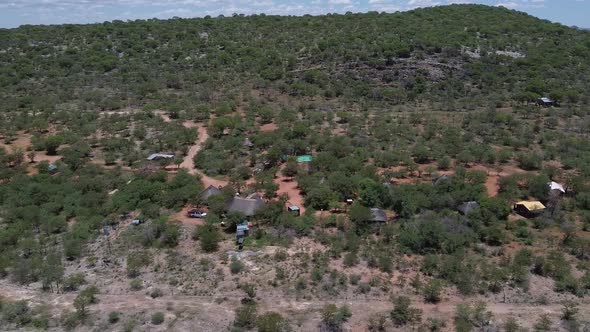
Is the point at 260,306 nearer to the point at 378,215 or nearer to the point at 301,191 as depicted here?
the point at 378,215

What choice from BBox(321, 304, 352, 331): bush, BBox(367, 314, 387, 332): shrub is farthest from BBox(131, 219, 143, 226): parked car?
BBox(367, 314, 387, 332): shrub

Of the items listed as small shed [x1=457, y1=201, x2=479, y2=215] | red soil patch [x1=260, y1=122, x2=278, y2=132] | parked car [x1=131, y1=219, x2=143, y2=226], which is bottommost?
parked car [x1=131, y1=219, x2=143, y2=226]

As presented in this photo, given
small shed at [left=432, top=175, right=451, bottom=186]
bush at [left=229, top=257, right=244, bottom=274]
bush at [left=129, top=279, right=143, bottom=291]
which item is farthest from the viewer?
small shed at [left=432, top=175, right=451, bottom=186]

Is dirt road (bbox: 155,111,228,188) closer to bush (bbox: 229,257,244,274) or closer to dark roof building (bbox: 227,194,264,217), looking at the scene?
dark roof building (bbox: 227,194,264,217)

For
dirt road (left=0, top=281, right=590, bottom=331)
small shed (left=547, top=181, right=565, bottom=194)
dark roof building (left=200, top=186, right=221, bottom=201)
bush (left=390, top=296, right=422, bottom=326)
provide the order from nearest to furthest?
bush (left=390, top=296, right=422, bottom=326) < dirt road (left=0, top=281, right=590, bottom=331) < dark roof building (left=200, top=186, right=221, bottom=201) < small shed (left=547, top=181, right=565, bottom=194)

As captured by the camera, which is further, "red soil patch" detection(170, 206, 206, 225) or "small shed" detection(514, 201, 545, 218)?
"small shed" detection(514, 201, 545, 218)

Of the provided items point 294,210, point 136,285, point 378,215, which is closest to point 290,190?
point 294,210

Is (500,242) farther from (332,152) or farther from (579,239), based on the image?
Result: (332,152)
